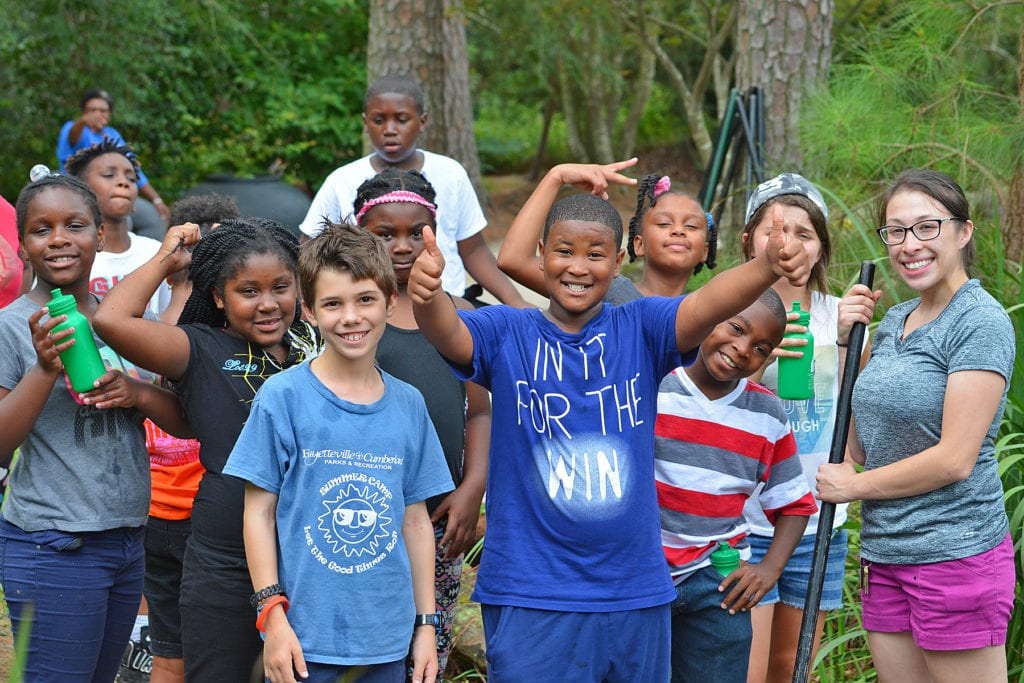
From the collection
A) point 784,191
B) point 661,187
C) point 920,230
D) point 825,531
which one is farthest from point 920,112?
point 825,531

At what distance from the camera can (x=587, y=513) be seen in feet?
8.54

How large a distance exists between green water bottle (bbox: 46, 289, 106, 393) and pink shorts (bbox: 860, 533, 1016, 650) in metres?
2.16

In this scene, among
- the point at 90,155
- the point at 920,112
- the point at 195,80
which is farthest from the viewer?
the point at 195,80

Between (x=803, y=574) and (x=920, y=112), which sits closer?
(x=803, y=574)

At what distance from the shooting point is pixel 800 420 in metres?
3.54

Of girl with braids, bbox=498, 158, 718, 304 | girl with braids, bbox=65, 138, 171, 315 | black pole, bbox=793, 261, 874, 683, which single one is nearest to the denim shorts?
black pole, bbox=793, 261, 874, 683


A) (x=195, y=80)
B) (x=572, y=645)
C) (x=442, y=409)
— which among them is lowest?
(x=572, y=645)

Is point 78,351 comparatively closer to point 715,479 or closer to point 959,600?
point 715,479

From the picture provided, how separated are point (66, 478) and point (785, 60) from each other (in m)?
4.92

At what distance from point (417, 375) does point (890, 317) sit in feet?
4.41

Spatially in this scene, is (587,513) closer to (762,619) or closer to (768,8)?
(762,619)

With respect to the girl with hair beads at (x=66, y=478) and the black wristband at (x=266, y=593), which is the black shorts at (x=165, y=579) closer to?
the girl with hair beads at (x=66, y=478)

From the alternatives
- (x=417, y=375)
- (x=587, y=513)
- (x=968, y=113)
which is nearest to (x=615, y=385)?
(x=587, y=513)

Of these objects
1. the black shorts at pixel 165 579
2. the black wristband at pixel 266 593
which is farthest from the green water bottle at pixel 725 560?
the black shorts at pixel 165 579
